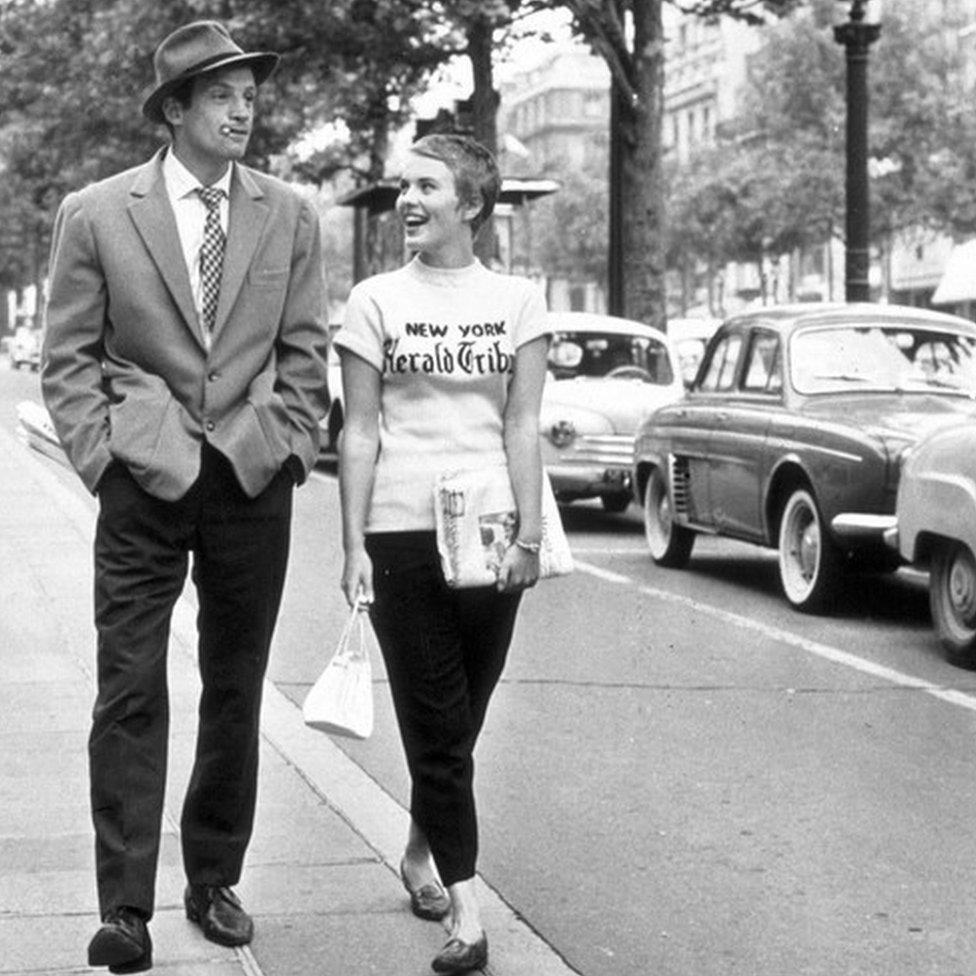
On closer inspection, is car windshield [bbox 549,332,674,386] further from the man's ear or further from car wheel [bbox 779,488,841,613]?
the man's ear

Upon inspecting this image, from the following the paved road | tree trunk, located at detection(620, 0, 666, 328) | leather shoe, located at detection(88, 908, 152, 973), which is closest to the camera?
leather shoe, located at detection(88, 908, 152, 973)

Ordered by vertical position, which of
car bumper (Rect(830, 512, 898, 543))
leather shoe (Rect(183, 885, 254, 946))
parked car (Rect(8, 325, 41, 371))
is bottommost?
parked car (Rect(8, 325, 41, 371))

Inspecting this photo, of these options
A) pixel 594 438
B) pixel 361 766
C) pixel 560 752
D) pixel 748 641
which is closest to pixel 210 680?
pixel 361 766

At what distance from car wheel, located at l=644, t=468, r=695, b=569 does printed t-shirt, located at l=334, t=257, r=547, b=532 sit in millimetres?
9742

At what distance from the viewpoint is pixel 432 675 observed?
5.47 meters

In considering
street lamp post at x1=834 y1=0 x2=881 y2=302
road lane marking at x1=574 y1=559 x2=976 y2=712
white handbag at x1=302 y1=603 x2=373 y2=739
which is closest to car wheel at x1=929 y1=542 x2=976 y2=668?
road lane marking at x1=574 y1=559 x2=976 y2=712

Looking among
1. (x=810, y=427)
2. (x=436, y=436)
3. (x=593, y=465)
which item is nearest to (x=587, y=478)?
(x=593, y=465)

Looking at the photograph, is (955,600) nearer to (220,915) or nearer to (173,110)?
(220,915)

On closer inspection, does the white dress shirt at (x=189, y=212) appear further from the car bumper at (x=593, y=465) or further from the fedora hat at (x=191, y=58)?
the car bumper at (x=593, y=465)

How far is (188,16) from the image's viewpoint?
108 ft

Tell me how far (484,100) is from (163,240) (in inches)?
1090

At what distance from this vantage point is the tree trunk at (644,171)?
1122 inches

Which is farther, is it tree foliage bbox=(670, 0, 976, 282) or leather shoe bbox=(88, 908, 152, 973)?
tree foliage bbox=(670, 0, 976, 282)

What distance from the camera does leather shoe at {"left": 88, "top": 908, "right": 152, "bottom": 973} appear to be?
5.00 m
